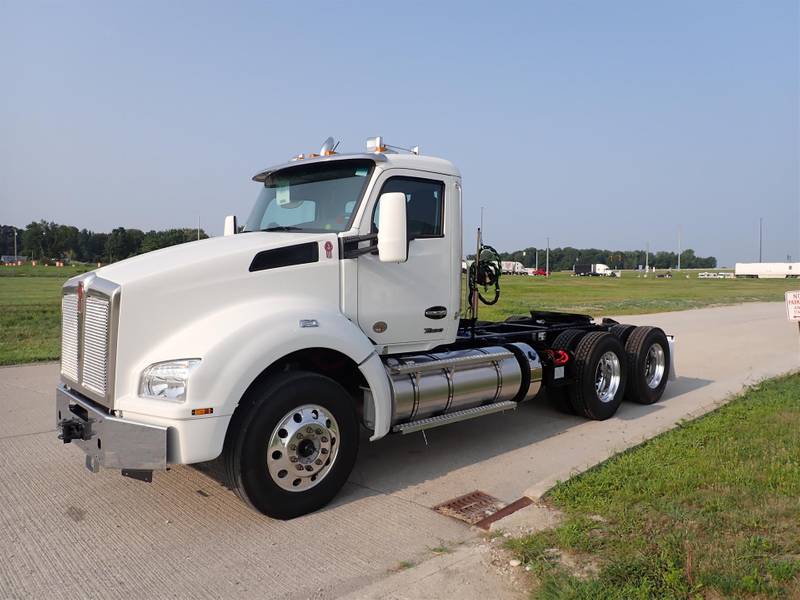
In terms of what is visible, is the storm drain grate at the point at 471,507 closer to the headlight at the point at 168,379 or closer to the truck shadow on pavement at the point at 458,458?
the truck shadow on pavement at the point at 458,458

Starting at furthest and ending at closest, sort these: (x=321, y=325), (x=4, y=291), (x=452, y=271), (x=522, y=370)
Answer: (x=4, y=291)
(x=522, y=370)
(x=452, y=271)
(x=321, y=325)

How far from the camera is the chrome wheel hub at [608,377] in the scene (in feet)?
25.1

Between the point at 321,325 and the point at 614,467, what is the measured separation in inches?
104

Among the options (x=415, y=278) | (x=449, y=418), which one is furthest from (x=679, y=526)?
(x=415, y=278)

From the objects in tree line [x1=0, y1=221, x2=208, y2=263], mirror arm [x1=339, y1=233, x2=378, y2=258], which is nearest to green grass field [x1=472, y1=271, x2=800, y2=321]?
mirror arm [x1=339, y1=233, x2=378, y2=258]

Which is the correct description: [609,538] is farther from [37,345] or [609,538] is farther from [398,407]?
→ [37,345]

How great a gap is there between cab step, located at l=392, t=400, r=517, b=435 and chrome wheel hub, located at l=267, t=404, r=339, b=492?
0.75 metres

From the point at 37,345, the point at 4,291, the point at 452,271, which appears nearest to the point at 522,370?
the point at 452,271

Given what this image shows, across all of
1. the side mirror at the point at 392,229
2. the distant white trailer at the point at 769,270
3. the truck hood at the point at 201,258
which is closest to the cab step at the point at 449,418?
the side mirror at the point at 392,229

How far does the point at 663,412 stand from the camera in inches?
308

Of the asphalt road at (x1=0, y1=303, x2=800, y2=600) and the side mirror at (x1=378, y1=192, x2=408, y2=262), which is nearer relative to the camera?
the asphalt road at (x1=0, y1=303, x2=800, y2=600)

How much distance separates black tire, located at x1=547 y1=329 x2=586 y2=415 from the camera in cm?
738

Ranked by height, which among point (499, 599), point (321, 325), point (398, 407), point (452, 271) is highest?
point (452, 271)

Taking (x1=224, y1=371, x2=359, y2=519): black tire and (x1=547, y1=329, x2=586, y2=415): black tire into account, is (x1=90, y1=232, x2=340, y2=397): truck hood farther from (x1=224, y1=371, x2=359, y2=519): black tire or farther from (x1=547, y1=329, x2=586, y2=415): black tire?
(x1=547, y1=329, x2=586, y2=415): black tire
